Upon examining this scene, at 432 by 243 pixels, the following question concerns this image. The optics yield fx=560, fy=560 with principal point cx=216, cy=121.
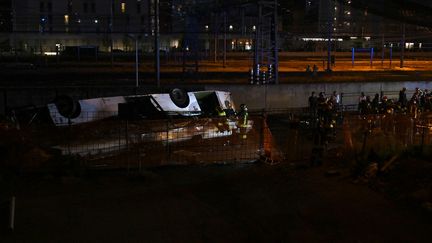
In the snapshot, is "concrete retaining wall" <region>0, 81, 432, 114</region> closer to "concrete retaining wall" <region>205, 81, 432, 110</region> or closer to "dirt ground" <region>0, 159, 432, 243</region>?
"concrete retaining wall" <region>205, 81, 432, 110</region>

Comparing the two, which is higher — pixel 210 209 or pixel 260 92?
pixel 260 92

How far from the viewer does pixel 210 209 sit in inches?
362

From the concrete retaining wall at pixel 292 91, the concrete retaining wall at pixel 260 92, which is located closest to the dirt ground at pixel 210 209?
the concrete retaining wall at pixel 260 92

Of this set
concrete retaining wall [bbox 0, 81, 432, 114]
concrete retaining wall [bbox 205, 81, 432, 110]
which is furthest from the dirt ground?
concrete retaining wall [bbox 205, 81, 432, 110]

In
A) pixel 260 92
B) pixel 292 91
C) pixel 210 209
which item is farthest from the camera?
pixel 292 91

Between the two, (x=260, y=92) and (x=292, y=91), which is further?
(x=292, y=91)

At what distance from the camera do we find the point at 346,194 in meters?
9.91

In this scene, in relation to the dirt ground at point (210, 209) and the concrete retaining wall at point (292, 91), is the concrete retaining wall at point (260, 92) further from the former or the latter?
the dirt ground at point (210, 209)

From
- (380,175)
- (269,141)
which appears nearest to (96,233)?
(380,175)

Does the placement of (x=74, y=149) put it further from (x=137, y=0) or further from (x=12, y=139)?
(x=137, y=0)

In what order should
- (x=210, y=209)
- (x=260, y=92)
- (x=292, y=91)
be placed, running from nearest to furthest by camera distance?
(x=210, y=209) → (x=260, y=92) → (x=292, y=91)

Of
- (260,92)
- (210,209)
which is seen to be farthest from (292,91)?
(210,209)

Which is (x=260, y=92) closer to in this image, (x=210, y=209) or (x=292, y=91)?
(x=292, y=91)

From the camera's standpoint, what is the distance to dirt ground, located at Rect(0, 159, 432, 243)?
7949 mm
